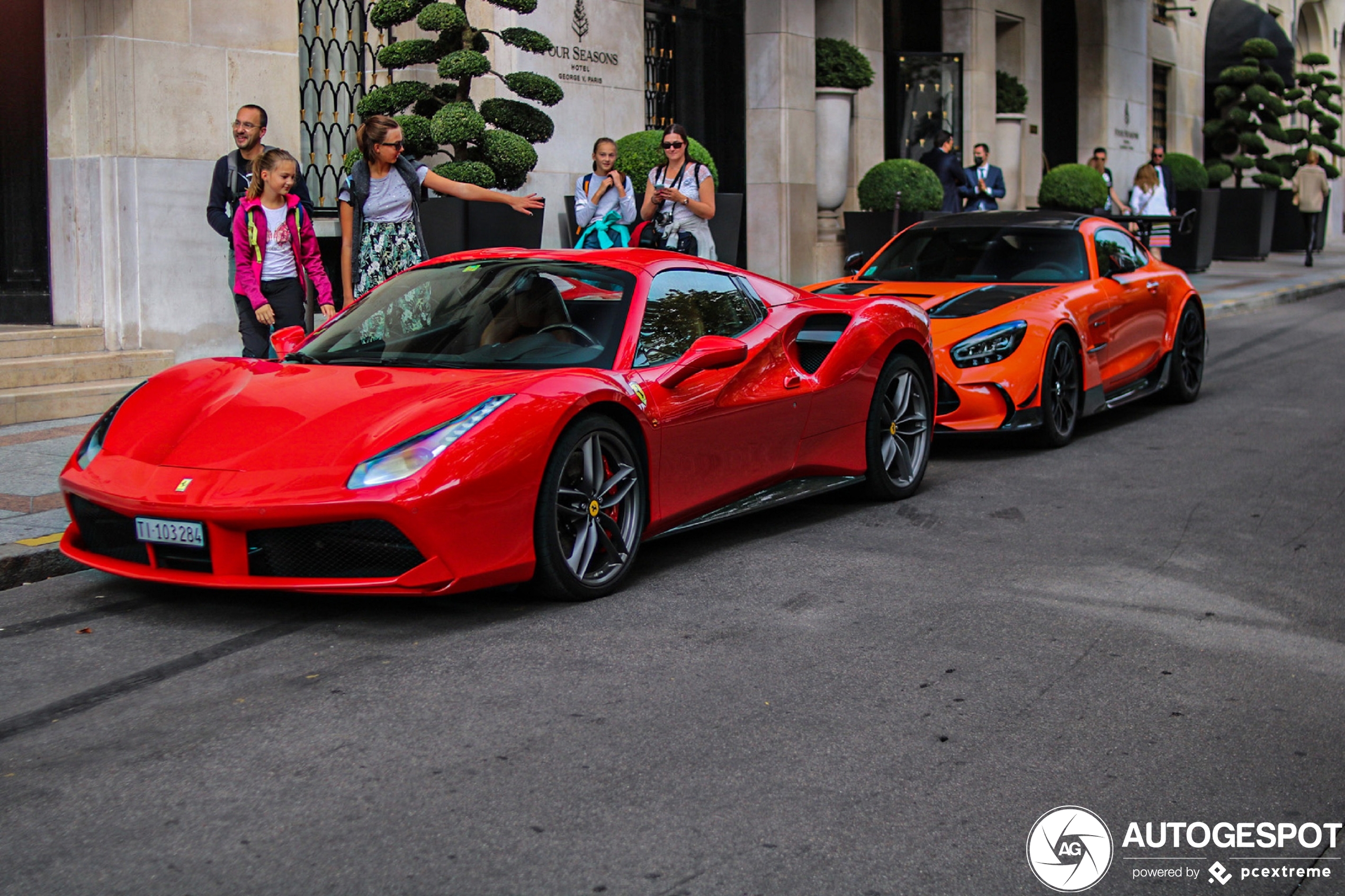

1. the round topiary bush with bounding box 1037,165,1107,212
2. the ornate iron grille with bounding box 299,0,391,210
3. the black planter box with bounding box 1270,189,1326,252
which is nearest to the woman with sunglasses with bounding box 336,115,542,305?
the ornate iron grille with bounding box 299,0,391,210

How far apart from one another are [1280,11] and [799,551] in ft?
126

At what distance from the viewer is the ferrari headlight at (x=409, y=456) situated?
4957 mm

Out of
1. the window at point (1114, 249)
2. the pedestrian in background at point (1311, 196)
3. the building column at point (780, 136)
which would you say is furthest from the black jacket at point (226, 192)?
the pedestrian in background at point (1311, 196)

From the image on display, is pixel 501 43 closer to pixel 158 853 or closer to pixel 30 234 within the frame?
pixel 30 234

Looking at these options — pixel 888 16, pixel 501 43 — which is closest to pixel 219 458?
pixel 501 43

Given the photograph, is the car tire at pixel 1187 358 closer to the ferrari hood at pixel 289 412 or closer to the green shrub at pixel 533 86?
the green shrub at pixel 533 86

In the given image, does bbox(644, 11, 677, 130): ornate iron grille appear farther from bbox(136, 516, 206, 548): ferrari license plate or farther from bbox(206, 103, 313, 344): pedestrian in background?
bbox(136, 516, 206, 548): ferrari license plate

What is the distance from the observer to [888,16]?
2295cm

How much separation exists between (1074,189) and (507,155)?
14.8 m

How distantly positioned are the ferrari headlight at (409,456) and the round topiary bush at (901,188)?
48.0 ft

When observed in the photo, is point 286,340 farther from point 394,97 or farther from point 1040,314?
point 394,97

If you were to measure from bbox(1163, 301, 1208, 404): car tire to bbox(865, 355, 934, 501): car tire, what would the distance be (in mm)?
3898

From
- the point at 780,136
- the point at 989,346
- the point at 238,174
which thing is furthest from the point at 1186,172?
the point at 238,174

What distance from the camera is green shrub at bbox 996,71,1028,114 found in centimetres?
2547
